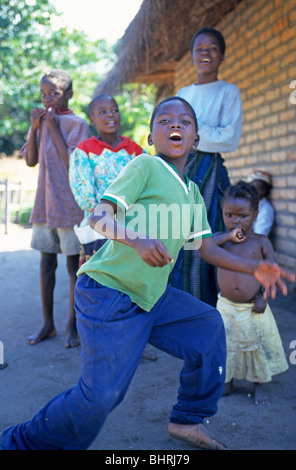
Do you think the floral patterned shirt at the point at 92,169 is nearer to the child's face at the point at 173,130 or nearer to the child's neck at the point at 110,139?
the child's neck at the point at 110,139

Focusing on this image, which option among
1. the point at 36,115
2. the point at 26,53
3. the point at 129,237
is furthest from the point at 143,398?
the point at 26,53

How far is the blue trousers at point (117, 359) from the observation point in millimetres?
1836

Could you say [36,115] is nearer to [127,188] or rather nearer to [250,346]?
[127,188]

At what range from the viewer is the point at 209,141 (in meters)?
3.30

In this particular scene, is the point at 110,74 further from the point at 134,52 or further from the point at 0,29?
the point at 0,29

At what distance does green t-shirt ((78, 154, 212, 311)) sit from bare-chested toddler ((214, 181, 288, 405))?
0.78 m

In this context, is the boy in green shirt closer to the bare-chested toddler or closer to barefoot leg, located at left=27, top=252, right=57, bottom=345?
the bare-chested toddler

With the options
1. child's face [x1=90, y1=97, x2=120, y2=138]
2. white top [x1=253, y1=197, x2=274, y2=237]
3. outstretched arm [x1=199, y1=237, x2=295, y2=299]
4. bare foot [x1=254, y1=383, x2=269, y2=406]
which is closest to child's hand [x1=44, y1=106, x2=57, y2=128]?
child's face [x1=90, y1=97, x2=120, y2=138]

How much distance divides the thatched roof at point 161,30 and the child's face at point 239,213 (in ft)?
10.7

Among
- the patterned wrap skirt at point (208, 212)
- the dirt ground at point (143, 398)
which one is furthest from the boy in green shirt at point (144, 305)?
the patterned wrap skirt at point (208, 212)

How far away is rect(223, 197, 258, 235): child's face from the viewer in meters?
3.01

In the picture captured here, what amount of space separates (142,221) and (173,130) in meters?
0.44

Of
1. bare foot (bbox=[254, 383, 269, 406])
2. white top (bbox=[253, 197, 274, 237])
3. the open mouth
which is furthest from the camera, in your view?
white top (bbox=[253, 197, 274, 237])

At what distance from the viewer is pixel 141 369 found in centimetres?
329
